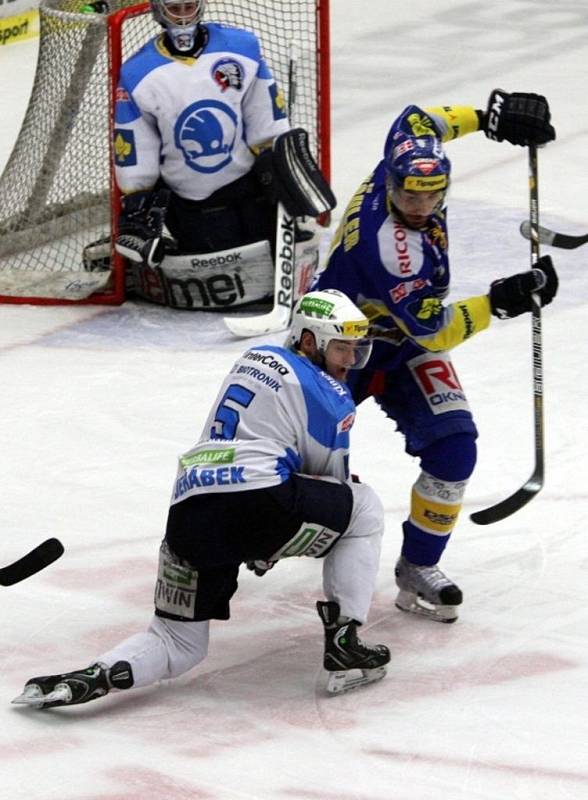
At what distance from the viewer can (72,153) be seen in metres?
7.41

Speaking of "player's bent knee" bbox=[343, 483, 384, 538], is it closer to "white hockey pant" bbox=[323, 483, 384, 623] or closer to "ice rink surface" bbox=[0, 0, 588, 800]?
"white hockey pant" bbox=[323, 483, 384, 623]

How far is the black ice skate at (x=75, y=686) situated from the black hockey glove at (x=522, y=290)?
1.18 m

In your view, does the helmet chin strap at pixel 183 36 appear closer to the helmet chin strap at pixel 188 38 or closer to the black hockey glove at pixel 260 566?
the helmet chin strap at pixel 188 38

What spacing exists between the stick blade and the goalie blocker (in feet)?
7.19

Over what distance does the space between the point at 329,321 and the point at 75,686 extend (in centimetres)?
90

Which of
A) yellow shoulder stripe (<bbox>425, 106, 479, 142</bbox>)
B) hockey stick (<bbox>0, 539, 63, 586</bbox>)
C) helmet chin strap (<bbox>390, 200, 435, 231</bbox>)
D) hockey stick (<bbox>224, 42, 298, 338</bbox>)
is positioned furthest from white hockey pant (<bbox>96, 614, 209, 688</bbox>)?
hockey stick (<bbox>224, 42, 298, 338</bbox>)

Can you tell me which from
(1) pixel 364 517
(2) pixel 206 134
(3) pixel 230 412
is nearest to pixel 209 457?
(3) pixel 230 412

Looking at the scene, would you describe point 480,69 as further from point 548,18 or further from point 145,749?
point 145,749

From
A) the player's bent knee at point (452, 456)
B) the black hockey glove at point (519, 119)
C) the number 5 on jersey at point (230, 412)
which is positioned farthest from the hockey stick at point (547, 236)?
the number 5 on jersey at point (230, 412)

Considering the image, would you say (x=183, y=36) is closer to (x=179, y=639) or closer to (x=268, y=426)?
(x=268, y=426)

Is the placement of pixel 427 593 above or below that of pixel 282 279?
above

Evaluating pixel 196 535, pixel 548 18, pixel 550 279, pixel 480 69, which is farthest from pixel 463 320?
pixel 548 18

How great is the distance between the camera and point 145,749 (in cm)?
393

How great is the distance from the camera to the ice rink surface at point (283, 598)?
12.7ft
